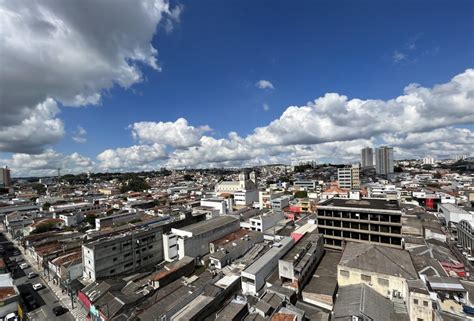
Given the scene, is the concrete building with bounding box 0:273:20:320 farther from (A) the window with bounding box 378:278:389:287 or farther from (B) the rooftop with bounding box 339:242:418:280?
(A) the window with bounding box 378:278:389:287

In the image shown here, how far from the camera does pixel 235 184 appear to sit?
102 meters

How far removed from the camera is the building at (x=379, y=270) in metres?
23.6

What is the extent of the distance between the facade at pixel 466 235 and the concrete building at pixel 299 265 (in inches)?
1036

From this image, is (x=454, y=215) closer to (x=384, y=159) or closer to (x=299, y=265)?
(x=299, y=265)

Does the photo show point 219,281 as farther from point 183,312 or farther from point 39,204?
point 39,204

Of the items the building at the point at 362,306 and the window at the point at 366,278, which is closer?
the building at the point at 362,306

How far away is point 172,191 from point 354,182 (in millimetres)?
88922

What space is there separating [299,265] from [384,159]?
175614 millimetres

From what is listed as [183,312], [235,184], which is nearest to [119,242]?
[183,312]

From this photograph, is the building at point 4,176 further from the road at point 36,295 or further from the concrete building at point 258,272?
the concrete building at point 258,272

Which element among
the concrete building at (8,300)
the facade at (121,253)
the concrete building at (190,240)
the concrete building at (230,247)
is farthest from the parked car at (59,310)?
the concrete building at (230,247)

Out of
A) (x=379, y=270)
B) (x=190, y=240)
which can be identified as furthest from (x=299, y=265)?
(x=190, y=240)

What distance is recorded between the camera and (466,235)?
125ft

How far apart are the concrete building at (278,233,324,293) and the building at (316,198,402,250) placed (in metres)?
5.09
